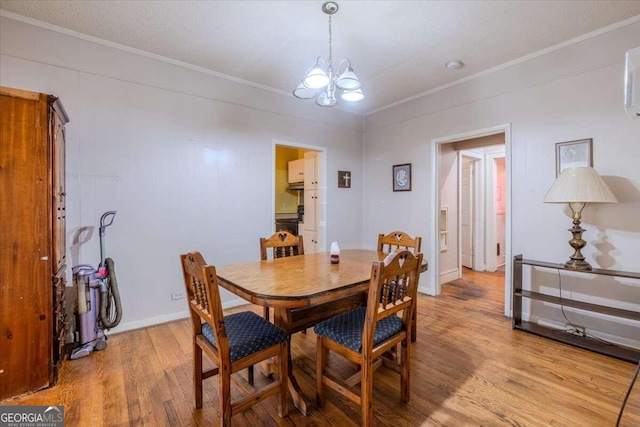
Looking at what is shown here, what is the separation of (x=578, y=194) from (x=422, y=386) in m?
1.95

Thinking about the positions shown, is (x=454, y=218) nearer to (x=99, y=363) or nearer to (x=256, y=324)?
(x=256, y=324)

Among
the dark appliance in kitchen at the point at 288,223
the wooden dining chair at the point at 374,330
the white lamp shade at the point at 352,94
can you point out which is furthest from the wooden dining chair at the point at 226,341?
the dark appliance in kitchen at the point at 288,223

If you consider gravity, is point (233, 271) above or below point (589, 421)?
above

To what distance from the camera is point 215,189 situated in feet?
10.8

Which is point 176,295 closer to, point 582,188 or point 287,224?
point 287,224

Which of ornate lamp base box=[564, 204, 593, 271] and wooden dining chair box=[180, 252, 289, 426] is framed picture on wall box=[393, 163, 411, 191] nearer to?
ornate lamp base box=[564, 204, 593, 271]

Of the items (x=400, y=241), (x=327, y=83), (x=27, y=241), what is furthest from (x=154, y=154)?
(x=400, y=241)

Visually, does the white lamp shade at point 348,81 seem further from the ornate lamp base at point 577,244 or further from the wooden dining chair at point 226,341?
the ornate lamp base at point 577,244

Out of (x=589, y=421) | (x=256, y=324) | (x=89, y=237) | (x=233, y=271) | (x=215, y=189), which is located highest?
(x=215, y=189)

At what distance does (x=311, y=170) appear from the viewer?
14.9 ft

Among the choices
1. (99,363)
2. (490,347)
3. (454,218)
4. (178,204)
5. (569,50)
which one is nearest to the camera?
(99,363)

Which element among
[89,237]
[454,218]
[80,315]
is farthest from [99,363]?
[454,218]

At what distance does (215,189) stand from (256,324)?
1.99 m

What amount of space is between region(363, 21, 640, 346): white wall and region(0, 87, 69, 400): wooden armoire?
3.79 m
